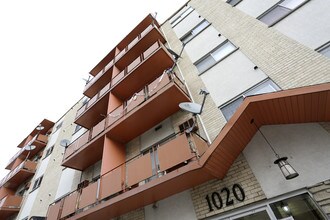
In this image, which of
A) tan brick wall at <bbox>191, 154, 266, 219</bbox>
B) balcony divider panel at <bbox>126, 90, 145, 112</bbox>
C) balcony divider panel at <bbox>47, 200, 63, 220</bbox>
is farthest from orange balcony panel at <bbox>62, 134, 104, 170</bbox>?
tan brick wall at <bbox>191, 154, 266, 219</bbox>

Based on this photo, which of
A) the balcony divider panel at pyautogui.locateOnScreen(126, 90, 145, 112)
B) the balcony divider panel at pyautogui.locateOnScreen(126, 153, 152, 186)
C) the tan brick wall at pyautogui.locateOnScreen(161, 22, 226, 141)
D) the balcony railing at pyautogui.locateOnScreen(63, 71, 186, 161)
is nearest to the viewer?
the balcony divider panel at pyautogui.locateOnScreen(126, 153, 152, 186)

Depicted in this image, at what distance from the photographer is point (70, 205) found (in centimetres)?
779

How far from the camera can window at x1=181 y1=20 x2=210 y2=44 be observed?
11.4 m

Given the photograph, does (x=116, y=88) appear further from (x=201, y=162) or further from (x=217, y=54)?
(x=201, y=162)

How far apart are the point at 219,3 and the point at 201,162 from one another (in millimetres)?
10440

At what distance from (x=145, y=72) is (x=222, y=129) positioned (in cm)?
720

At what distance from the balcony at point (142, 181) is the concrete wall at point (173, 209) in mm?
281

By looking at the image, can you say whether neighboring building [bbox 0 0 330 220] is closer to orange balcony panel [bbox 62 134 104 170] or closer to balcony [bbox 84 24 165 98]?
orange balcony panel [bbox 62 134 104 170]

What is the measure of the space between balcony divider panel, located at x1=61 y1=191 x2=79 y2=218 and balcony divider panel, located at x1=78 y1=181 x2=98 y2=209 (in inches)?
14.5

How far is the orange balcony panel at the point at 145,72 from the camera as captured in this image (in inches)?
415

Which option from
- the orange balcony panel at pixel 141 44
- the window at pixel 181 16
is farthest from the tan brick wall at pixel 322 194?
the window at pixel 181 16

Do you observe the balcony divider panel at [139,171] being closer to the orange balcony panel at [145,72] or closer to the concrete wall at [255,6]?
the orange balcony panel at [145,72]

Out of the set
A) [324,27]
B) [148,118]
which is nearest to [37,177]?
[148,118]

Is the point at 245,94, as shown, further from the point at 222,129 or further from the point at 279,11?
the point at 279,11
